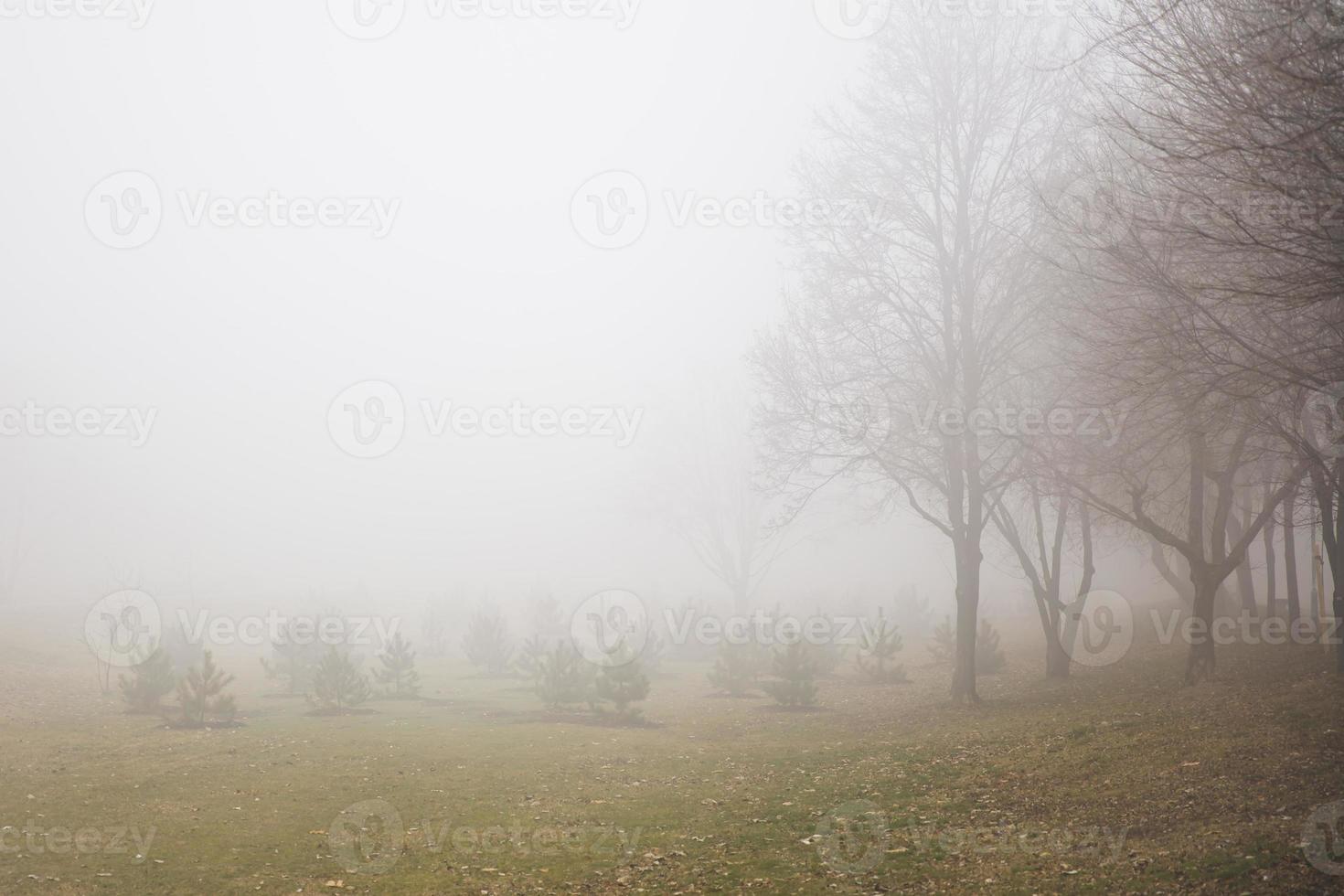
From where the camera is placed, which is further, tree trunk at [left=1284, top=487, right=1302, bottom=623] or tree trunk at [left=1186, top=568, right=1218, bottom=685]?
tree trunk at [left=1284, top=487, right=1302, bottom=623]

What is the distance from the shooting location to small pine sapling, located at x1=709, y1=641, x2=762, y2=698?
72.4ft

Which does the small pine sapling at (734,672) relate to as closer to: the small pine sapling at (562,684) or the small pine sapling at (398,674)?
the small pine sapling at (562,684)

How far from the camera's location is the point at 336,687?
18062 mm

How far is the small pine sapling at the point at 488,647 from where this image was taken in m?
27.2

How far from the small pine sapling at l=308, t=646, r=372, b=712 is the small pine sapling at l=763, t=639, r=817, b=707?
8.96 m

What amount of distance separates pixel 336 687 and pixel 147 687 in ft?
12.1

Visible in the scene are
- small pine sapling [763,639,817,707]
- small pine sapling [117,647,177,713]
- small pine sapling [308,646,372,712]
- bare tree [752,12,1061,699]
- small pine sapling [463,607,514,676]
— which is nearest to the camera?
bare tree [752,12,1061,699]

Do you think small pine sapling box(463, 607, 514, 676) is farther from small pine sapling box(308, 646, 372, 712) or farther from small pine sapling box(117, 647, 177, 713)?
small pine sapling box(117, 647, 177, 713)

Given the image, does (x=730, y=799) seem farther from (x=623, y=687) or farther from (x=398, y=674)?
(x=398, y=674)

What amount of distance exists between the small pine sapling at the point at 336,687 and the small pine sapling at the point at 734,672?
8899 mm

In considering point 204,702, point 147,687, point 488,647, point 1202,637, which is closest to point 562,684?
point 204,702

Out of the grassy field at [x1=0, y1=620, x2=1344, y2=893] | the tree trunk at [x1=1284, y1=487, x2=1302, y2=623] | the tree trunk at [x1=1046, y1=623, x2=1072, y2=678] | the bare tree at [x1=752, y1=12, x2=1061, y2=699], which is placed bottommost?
the grassy field at [x1=0, y1=620, x2=1344, y2=893]

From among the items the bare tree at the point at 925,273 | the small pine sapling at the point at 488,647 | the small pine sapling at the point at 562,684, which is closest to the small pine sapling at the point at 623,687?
the small pine sapling at the point at 562,684

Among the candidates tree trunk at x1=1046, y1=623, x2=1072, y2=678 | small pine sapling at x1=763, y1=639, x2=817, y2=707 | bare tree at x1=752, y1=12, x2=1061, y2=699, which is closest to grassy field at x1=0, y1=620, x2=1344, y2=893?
tree trunk at x1=1046, y1=623, x2=1072, y2=678
